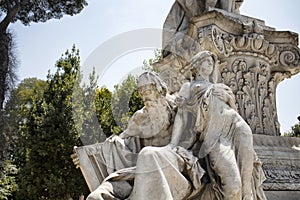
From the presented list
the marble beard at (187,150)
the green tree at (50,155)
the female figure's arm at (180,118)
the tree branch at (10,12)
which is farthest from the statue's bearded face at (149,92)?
the tree branch at (10,12)

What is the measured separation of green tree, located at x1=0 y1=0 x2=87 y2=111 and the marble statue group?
11762 mm

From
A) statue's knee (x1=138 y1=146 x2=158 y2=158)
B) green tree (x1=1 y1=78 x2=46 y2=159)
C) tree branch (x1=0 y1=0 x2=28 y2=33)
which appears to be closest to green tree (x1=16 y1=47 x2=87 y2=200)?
green tree (x1=1 y1=78 x2=46 y2=159)

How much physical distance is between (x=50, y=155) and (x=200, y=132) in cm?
1111

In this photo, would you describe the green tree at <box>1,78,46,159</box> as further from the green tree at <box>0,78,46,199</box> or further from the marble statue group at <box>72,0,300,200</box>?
the marble statue group at <box>72,0,300,200</box>

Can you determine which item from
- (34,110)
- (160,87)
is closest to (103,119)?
(34,110)

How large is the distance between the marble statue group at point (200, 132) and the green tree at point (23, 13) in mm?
11762

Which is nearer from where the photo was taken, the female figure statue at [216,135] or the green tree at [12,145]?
the female figure statue at [216,135]

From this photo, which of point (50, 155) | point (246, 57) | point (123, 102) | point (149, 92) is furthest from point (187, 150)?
point (50, 155)

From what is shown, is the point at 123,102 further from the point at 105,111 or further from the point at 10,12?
the point at 10,12

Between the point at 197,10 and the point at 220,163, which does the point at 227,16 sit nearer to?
the point at 197,10

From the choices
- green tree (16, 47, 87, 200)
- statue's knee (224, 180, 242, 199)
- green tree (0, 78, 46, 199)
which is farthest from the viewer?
green tree (0, 78, 46, 199)

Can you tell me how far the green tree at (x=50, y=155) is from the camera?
13984 mm

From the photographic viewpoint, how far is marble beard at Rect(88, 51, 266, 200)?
3594mm

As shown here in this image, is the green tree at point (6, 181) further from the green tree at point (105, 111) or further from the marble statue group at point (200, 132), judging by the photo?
the marble statue group at point (200, 132)
